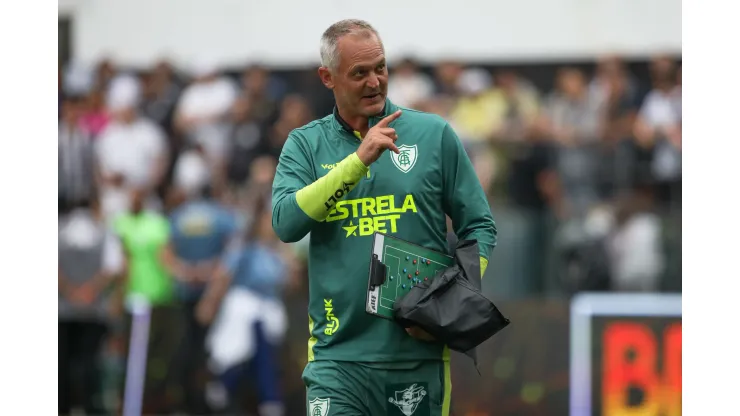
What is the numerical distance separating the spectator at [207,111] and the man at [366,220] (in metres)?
8.84

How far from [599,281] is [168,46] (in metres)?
8.52

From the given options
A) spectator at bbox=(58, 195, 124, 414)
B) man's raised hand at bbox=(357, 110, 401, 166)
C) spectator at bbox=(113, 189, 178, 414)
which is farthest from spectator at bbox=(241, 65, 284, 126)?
man's raised hand at bbox=(357, 110, 401, 166)

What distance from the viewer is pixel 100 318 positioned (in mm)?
13469

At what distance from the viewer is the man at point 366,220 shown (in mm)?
5387

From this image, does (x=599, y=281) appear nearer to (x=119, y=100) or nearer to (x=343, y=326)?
(x=119, y=100)

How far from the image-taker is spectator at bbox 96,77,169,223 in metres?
14.6

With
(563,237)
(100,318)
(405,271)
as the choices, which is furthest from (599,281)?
(405,271)

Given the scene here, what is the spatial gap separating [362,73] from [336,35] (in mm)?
214

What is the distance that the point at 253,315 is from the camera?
1253 centimetres

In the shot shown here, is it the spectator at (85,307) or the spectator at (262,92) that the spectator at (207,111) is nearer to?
the spectator at (262,92)

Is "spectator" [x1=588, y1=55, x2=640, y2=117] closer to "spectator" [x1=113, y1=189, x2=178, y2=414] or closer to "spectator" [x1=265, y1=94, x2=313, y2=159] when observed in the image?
"spectator" [x1=265, y1=94, x2=313, y2=159]

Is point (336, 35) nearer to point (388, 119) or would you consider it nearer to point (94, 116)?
point (388, 119)

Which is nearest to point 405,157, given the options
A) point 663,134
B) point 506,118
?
point 663,134

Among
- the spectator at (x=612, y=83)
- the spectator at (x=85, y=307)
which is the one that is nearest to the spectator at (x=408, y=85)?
the spectator at (x=612, y=83)
